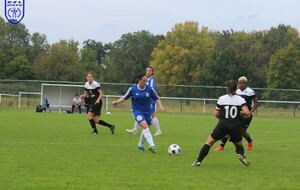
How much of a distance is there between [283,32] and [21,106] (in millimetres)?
59384

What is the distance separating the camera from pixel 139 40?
114188mm

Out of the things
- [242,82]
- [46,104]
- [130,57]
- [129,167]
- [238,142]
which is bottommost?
A: [46,104]

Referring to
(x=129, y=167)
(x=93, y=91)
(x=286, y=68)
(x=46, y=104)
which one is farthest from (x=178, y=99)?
(x=129, y=167)

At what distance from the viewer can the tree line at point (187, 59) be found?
235ft

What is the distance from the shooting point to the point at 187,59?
277 ft

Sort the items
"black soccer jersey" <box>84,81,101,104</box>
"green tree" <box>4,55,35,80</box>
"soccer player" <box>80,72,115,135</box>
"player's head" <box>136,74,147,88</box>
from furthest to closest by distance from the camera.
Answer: "green tree" <box>4,55,35,80</box> < "black soccer jersey" <box>84,81,101,104</box> < "soccer player" <box>80,72,115,135</box> < "player's head" <box>136,74,147,88</box>

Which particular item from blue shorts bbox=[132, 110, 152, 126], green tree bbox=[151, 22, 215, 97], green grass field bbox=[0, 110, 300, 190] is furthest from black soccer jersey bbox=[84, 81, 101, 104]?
green tree bbox=[151, 22, 215, 97]

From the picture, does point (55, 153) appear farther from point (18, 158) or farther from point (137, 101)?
point (137, 101)

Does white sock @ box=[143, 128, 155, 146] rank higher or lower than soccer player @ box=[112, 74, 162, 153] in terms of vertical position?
lower

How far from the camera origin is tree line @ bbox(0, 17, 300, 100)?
235 feet

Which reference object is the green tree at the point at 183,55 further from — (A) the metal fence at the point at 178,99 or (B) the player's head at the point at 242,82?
(B) the player's head at the point at 242,82

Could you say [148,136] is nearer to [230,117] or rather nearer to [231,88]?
[230,117]

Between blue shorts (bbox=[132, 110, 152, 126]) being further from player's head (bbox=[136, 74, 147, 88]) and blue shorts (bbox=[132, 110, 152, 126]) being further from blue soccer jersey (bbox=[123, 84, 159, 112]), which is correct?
player's head (bbox=[136, 74, 147, 88])

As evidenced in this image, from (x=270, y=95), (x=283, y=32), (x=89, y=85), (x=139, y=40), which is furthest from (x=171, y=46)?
(x=89, y=85)
